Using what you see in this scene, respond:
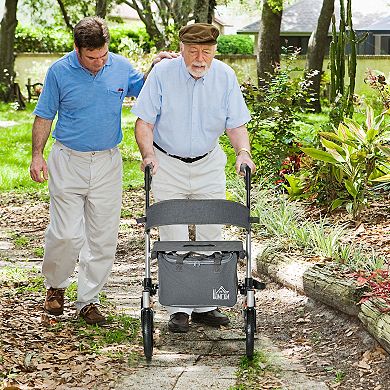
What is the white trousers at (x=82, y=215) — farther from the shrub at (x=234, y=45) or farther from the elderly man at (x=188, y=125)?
the shrub at (x=234, y=45)

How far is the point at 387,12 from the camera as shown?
120 feet

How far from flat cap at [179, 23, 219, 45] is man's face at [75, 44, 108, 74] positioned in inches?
20.6

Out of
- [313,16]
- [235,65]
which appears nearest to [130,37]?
[235,65]

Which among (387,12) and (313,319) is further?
(387,12)

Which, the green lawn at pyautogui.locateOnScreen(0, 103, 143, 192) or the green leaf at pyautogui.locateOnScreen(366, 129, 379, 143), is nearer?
the green leaf at pyautogui.locateOnScreen(366, 129, 379, 143)

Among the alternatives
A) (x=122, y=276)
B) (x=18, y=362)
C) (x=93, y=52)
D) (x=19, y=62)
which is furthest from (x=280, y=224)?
(x=19, y=62)

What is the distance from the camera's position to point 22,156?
49.0 feet

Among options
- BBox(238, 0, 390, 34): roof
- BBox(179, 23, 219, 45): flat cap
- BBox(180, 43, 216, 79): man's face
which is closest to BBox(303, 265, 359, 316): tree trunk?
BBox(180, 43, 216, 79): man's face

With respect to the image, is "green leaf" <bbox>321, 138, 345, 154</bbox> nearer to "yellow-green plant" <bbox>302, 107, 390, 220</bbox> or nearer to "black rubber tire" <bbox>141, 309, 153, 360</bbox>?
"yellow-green plant" <bbox>302, 107, 390, 220</bbox>

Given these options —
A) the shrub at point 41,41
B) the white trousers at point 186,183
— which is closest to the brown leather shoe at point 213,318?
the white trousers at point 186,183

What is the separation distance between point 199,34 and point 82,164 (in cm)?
110

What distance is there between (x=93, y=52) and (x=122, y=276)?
2.48 m

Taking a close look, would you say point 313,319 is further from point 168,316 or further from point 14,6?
point 14,6

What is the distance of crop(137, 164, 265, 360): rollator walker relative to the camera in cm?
486
